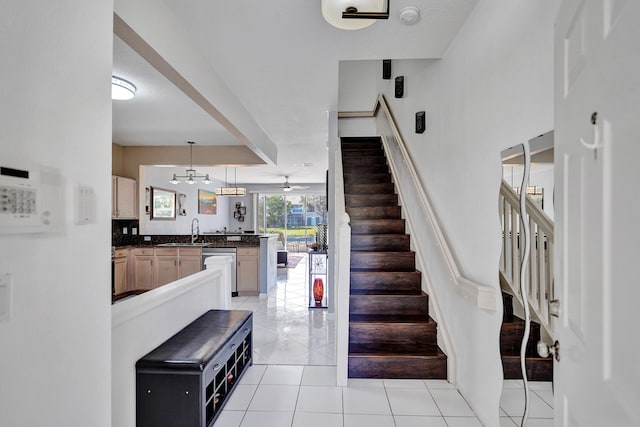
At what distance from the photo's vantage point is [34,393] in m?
0.95

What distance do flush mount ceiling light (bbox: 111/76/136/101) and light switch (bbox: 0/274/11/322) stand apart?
2725 millimetres

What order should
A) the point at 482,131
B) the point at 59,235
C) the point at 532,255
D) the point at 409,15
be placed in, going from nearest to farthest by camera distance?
1. the point at 59,235
2. the point at 532,255
3. the point at 482,131
4. the point at 409,15

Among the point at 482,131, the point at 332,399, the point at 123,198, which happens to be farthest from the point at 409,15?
the point at 123,198

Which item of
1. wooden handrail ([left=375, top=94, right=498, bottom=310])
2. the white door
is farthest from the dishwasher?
the white door

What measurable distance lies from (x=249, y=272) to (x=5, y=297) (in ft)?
17.4

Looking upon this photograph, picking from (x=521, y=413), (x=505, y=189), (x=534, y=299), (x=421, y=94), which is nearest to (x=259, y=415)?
(x=521, y=413)

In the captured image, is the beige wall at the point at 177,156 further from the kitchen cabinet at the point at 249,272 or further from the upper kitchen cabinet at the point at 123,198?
the kitchen cabinet at the point at 249,272

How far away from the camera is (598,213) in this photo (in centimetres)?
79

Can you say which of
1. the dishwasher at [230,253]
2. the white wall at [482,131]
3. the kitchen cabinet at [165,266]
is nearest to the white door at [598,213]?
the white wall at [482,131]

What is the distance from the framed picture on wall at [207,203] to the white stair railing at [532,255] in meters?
9.44

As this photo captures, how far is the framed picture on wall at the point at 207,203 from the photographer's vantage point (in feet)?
33.3

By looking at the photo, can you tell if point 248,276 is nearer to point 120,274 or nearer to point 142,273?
point 142,273

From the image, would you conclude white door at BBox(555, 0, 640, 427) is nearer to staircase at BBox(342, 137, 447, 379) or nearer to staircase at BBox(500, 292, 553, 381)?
staircase at BBox(500, 292, 553, 381)

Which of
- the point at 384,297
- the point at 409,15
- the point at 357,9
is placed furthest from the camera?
the point at 384,297
